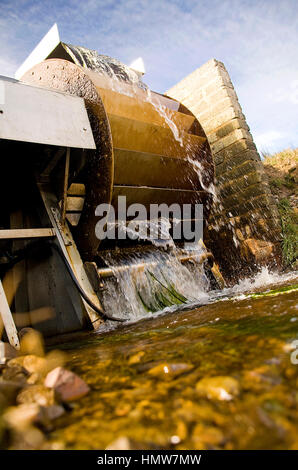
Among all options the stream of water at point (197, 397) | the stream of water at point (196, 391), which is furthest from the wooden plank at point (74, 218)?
the stream of water at point (197, 397)

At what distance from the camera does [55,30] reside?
419 cm

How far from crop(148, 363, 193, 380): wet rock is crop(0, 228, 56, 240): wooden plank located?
2.04 meters

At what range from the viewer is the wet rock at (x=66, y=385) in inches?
35.9

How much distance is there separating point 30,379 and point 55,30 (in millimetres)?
4697

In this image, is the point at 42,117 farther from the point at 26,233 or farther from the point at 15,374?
the point at 15,374

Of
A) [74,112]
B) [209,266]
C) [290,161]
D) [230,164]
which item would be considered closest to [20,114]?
[74,112]

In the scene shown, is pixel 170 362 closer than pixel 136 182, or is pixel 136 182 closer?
pixel 170 362

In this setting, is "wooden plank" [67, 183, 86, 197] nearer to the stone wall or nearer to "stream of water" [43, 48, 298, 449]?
the stone wall

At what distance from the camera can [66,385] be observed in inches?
37.2

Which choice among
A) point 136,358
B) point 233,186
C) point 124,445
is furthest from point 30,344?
point 233,186

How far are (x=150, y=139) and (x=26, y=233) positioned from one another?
219 cm

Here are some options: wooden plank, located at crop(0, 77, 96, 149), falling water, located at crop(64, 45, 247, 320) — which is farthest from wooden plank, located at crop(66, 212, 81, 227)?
wooden plank, located at crop(0, 77, 96, 149)

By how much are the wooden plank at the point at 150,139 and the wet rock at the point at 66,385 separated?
10.7 ft

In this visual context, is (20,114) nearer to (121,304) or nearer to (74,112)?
(74,112)
